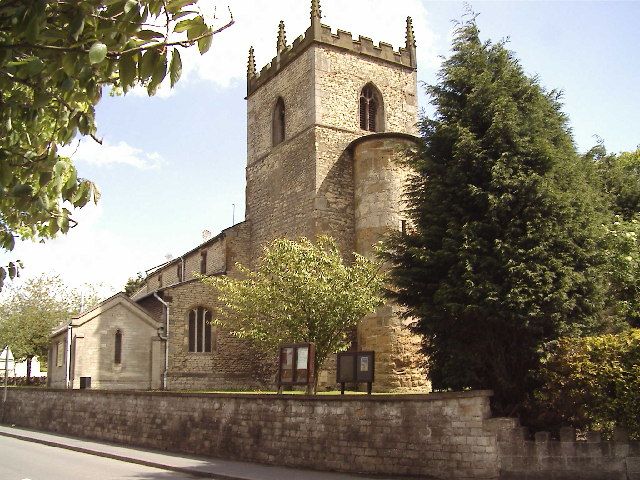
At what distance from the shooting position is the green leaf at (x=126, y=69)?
5043mm

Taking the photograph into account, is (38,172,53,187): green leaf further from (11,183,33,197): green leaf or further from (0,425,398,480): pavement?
(0,425,398,480): pavement

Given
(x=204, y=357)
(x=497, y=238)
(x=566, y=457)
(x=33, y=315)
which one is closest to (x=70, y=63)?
(x=497, y=238)

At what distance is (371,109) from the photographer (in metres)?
31.8

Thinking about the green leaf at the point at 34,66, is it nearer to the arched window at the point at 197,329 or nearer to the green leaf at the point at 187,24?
the green leaf at the point at 187,24

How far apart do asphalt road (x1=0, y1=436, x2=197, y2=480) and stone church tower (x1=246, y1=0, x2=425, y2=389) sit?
36.6ft

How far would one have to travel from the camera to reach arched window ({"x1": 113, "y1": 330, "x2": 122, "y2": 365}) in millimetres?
31981

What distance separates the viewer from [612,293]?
51.4ft

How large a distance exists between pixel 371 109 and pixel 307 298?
46.0ft

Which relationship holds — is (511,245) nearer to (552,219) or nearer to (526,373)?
(552,219)

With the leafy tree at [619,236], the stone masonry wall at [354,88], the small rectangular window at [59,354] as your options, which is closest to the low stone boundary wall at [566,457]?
the leafy tree at [619,236]

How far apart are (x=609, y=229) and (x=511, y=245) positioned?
138 inches

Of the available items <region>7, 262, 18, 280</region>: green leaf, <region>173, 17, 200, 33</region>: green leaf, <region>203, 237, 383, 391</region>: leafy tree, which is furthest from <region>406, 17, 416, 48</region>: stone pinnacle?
<region>173, 17, 200, 33</region>: green leaf

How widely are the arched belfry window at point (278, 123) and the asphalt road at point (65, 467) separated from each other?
1814 cm

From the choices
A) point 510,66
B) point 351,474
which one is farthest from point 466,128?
point 351,474
